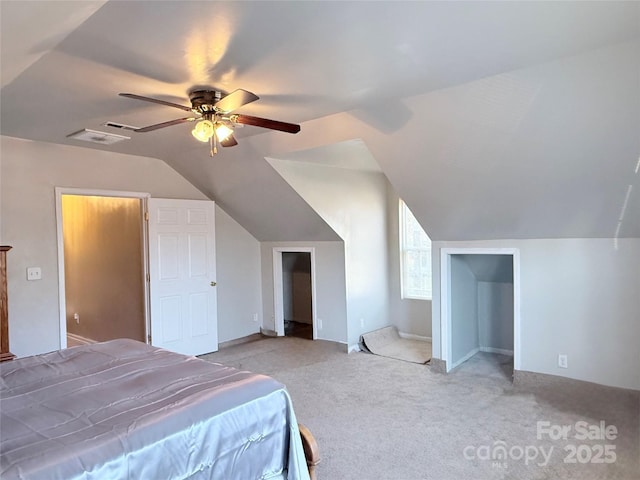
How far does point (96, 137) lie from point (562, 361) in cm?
491

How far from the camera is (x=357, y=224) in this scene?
227 inches

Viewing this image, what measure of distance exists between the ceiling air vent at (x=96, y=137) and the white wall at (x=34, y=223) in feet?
1.55

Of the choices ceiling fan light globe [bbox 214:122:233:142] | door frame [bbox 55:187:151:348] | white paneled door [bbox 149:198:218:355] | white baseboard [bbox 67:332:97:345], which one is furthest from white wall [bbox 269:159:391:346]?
white baseboard [bbox 67:332:97:345]

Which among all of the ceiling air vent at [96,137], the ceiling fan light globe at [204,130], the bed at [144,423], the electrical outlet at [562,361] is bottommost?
the electrical outlet at [562,361]

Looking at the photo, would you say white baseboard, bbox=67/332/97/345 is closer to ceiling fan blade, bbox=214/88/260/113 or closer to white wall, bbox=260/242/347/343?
white wall, bbox=260/242/347/343

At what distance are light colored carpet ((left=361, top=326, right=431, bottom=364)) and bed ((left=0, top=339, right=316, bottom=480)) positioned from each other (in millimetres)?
3216

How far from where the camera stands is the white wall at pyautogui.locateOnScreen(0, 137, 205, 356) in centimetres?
410

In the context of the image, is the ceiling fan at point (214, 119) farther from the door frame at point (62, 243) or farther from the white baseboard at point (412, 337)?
the white baseboard at point (412, 337)

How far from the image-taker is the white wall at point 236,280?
599 centimetres

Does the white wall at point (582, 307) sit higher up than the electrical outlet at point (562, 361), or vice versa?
the white wall at point (582, 307)

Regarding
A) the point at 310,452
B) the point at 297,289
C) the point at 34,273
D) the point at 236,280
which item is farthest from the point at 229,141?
the point at 297,289

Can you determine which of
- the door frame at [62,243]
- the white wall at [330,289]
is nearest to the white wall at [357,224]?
the white wall at [330,289]

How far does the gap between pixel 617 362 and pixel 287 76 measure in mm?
3626

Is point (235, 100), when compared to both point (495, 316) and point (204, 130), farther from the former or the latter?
point (495, 316)
